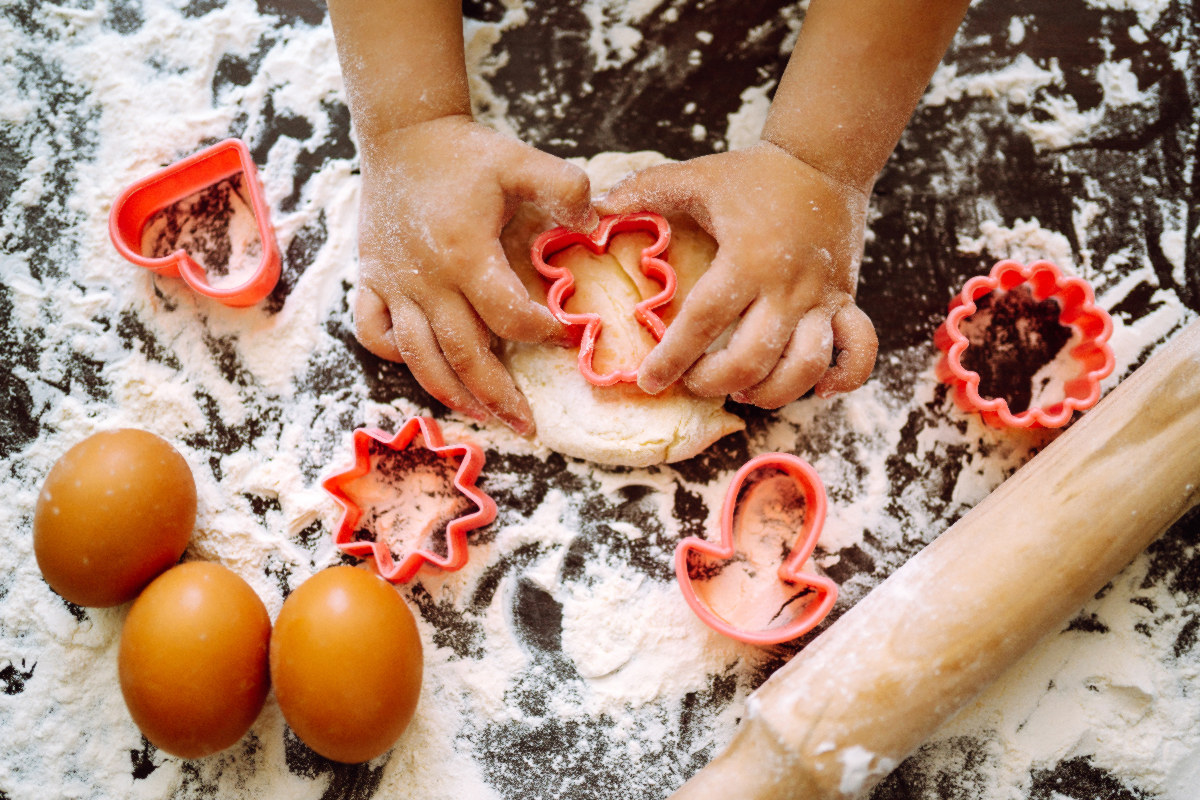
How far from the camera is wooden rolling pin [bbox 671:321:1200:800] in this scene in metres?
0.78

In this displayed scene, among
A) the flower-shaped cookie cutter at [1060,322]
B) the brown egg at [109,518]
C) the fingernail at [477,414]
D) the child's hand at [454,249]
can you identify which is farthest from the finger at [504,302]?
the flower-shaped cookie cutter at [1060,322]

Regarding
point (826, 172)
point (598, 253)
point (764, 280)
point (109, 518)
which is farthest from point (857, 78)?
point (109, 518)

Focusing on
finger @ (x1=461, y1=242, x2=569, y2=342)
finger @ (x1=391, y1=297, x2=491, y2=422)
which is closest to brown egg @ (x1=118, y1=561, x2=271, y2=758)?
finger @ (x1=391, y1=297, x2=491, y2=422)

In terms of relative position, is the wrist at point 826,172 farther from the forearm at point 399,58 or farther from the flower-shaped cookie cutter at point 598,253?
the forearm at point 399,58

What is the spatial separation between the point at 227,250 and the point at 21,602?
523mm

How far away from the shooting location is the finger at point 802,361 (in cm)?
88

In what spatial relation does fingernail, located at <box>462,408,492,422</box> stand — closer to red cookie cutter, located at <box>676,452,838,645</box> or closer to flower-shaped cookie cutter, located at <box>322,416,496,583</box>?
flower-shaped cookie cutter, located at <box>322,416,496,583</box>

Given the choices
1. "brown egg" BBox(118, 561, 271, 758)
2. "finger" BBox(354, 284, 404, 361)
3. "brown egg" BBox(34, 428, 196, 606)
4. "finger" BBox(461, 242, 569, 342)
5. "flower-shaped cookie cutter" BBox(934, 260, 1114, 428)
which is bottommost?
"brown egg" BBox(118, 561, 271, 758)

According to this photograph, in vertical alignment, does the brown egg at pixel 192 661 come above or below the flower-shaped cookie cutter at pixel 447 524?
below

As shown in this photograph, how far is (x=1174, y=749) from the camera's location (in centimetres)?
A: 93

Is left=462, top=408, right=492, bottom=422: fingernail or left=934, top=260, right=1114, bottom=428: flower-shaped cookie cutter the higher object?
left=934, top=260, right=1114, bottom=428: flower-shaped cookie cutter

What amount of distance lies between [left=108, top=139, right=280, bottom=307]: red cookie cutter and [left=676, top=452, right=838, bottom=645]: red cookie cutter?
64cm

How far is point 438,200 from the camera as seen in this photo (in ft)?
2.87

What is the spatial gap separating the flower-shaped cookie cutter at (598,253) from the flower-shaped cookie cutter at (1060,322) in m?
0.38
